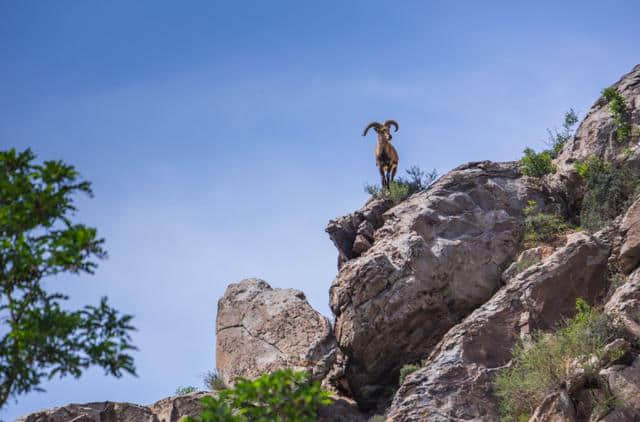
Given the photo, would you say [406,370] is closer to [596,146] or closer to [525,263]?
[525,263]

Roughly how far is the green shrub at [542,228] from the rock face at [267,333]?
206 inches

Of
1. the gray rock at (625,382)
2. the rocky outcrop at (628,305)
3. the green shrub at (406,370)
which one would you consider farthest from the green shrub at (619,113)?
the green shrub at (406,370)

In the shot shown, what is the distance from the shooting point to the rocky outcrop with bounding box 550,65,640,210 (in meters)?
23.0

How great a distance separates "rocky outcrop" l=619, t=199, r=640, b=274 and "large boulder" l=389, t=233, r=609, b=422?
46cm

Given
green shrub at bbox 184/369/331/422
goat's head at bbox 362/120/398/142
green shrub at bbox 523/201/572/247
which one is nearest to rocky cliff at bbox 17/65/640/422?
green shrub at bbox 523/201/572/247

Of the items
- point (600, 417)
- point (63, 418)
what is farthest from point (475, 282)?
point (63, 418)

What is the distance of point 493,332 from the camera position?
19.6m

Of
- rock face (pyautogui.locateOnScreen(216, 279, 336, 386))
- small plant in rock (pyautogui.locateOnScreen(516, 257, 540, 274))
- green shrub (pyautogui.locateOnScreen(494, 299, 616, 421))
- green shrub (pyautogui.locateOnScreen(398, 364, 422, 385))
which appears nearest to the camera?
green shrub (pyautogui.locateOnScreen(494, 299, 616, 421))

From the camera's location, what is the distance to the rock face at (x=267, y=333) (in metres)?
21.8

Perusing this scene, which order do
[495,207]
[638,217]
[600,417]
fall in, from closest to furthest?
[600,417], [638,217], [495,207]

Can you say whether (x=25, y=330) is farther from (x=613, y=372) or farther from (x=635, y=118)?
(x=635, y=118)

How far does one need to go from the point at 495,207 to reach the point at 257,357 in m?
6.82

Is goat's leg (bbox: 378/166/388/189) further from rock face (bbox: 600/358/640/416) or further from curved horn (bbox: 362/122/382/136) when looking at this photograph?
rock face (bbox: 600/358/640/416)

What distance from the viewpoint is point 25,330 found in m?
10.4
